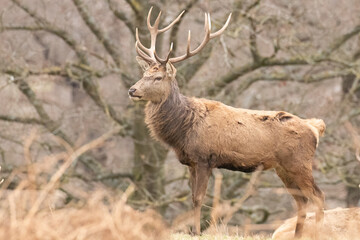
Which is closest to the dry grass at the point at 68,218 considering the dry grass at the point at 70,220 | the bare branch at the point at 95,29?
the dry grass at the point at 70,220

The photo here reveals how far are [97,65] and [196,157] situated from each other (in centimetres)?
999

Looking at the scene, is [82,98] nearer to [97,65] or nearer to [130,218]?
[97,65]

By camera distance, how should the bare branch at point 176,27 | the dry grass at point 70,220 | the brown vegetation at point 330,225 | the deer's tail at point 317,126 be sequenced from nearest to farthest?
the dry grass at point 70,220
the brown vegetation at point 330,225
the deer's tail at point 317,126
the bare branch at point 176,27

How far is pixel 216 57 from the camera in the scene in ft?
52.8

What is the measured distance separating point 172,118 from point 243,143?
92 cm

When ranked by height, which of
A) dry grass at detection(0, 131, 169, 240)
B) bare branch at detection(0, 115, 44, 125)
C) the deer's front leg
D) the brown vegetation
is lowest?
the brown vegetation

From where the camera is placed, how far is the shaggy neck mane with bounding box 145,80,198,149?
810 cm

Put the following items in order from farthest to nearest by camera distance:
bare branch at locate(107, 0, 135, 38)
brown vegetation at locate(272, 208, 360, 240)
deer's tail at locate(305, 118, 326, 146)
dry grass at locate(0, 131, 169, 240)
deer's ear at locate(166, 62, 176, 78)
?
1. bare branch at locate(107, 0, 135, 38)
2. deer's ear at locate(166, 62, 176, 78)
3. deer's tail at locate(305, 118, 326, 146)
4. brown vegetation at locate(272, 208, 360, 240)
5. dry grass at locate(0, 131, 169, 240)

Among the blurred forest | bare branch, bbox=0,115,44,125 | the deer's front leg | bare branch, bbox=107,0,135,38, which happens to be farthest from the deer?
bare branch, bbox=0,115,44,125

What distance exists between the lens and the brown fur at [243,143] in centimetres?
782

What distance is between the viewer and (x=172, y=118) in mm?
8234

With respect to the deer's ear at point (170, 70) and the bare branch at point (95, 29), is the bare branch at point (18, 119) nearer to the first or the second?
the bare branch at point (95, 29)

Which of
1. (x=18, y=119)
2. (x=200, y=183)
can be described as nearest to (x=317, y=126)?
(x=200, y=183)

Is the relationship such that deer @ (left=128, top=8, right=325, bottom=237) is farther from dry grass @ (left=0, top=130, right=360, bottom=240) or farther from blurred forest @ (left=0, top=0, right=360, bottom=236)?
blurred forest @ (left=0, top=0, right=360, bottom=236)
